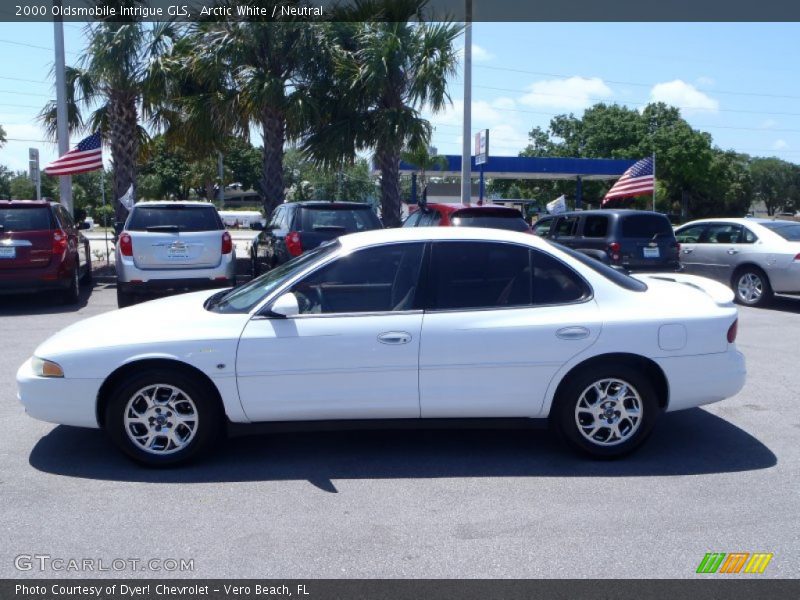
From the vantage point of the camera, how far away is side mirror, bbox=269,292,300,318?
5.18m

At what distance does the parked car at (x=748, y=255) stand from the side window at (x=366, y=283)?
30.8ft

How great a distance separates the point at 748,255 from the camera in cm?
1353

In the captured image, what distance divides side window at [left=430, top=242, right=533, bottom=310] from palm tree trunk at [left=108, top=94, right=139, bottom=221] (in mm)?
14637

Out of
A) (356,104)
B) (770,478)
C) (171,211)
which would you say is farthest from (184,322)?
(356,104)

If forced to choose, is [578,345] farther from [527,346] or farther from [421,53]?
[421,53]

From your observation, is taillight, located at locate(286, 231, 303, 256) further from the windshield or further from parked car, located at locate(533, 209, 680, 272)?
the windshield

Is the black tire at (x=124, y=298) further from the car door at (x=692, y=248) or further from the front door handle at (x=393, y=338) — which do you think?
the car door at (x=692, y=248)


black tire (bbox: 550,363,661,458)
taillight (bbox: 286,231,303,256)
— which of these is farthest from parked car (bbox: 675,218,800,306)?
black tire (bbox: 550,363,661,458)

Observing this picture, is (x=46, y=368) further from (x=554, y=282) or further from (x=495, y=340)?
(x=554, y=282)

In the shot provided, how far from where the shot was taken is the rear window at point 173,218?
11844 mm

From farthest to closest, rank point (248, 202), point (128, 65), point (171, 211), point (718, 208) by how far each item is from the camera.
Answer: point (248, 202), point (718, 208), point (128, 65), point (171, 211)

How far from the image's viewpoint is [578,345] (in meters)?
5.34

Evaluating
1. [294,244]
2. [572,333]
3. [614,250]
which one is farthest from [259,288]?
[614,250]

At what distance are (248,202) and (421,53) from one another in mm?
69828
